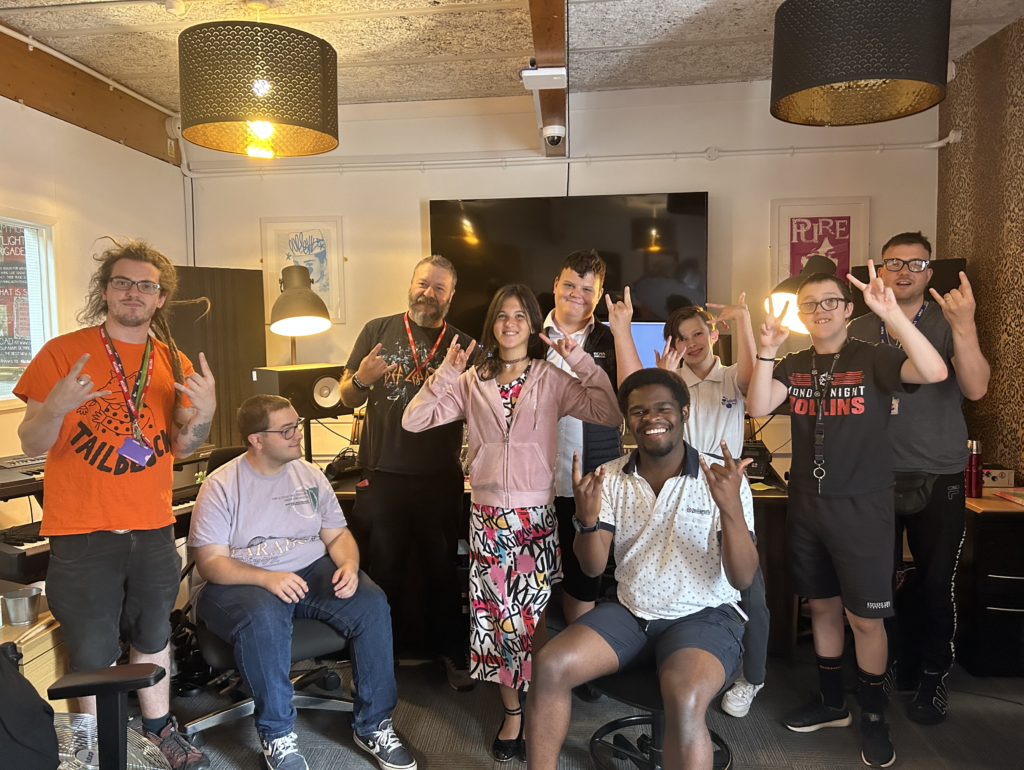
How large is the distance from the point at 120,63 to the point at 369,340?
2221 millimetres

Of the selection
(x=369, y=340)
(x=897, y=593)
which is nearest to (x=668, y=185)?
(x=369, y=340)

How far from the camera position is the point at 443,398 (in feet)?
7.89

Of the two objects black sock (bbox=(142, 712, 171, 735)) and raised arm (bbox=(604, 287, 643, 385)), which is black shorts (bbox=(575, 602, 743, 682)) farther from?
black sock (bbox=(142, 712, 171, 735))

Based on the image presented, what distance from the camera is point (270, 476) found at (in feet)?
8.02

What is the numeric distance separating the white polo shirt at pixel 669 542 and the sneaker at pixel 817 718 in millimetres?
824

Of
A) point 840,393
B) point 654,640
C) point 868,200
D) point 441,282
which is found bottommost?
point 654,640

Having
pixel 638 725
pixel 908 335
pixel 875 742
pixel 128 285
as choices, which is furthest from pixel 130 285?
pixel 875 742

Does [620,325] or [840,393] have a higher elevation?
[620,325]

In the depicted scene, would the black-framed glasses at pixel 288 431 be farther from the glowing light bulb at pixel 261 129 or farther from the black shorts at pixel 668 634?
the black shorts at pixel 668 634

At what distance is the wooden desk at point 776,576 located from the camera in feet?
9.96

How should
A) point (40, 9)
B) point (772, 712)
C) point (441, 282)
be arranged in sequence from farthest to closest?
point (40, 9) → point (441, 282) → point (772, 712)

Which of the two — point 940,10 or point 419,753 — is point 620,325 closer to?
point 940,10

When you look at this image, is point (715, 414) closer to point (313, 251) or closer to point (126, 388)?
point (126, 388)

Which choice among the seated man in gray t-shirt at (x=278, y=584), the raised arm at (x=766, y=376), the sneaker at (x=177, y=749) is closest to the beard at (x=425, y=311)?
the seated man in gray t-shirt at (x=278, y=584)
